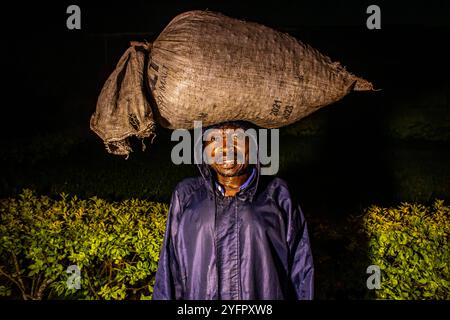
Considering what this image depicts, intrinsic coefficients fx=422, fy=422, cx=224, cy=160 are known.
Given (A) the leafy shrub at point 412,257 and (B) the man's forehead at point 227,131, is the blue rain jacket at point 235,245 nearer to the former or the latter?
(B) the man's forehead at point 227,131

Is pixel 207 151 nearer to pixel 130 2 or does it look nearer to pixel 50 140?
pixel 50 140

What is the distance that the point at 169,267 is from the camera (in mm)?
2404

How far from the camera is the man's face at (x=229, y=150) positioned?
2299 mm

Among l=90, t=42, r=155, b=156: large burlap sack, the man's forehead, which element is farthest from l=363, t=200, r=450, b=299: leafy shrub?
l=90, t=42, r=155, b=156: large burlap sack

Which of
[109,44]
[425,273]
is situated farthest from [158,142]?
[425,273]

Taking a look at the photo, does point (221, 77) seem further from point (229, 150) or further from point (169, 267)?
point (169, 267)

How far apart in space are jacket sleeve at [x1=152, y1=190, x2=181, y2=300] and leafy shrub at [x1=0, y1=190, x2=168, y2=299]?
1.03 meters

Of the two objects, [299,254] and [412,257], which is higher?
[299,254]

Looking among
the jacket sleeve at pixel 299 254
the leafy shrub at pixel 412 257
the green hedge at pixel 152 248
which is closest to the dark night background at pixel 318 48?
the green hedge at pixel 152 248

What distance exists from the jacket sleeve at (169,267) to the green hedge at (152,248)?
103 cm

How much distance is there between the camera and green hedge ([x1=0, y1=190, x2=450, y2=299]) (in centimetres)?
339

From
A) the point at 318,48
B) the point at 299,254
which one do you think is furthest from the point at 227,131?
the point at 318,48

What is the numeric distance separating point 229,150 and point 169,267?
75 centimetres

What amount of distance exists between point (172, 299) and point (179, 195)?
0.60m
